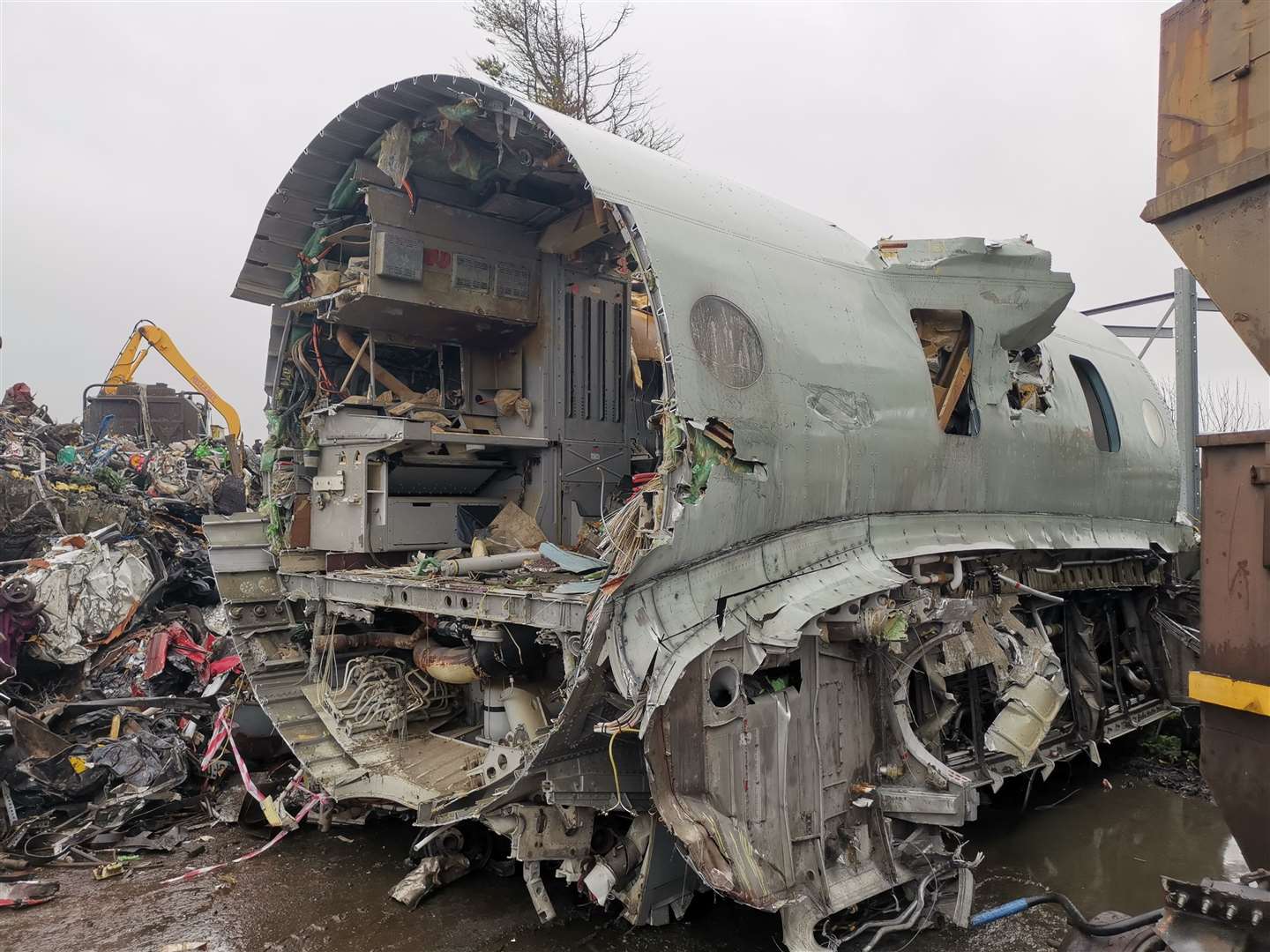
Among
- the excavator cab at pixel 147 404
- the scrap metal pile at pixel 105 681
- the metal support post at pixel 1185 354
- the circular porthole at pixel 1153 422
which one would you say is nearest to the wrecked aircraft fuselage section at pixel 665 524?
the circular porthole at pixel 1153 422

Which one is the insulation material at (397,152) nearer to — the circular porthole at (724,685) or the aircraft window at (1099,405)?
the circular porthole at (724,685)

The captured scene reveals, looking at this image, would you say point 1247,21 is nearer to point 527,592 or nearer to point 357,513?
point 527,592

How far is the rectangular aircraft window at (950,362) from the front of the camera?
5707mm

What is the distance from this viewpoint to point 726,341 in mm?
4129

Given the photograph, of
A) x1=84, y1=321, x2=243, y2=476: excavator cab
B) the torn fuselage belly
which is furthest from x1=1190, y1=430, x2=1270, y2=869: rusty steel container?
x1=84, y1=321, x2=243, y2=476: excavator cab

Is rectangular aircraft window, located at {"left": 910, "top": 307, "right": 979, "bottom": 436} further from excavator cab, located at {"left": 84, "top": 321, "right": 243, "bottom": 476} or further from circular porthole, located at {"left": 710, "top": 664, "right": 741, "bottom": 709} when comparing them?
excavator cab, located at {"left": 84, "top": 321, "right": 243, "bottom": 476}

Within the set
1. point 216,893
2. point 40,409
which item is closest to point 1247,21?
point 216,893

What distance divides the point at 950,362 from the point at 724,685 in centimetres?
311

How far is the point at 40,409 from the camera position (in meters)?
15.5

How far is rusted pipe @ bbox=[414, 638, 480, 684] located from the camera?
5.10 metres

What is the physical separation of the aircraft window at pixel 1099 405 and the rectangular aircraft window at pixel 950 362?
81.9 inches

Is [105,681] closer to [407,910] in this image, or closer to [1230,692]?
[407,910]

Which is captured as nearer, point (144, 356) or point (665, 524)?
point (665, 524)

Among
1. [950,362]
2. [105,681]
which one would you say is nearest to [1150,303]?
[950,362]
